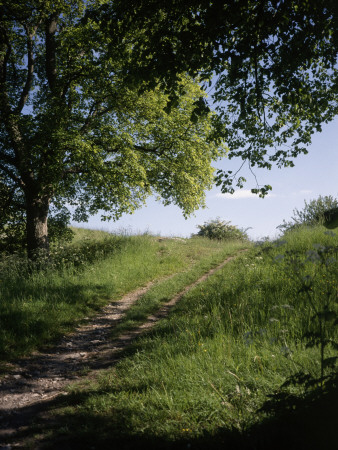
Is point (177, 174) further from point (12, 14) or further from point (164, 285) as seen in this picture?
point (12, 14)

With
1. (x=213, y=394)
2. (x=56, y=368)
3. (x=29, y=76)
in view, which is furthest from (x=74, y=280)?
(x=29, y=76)

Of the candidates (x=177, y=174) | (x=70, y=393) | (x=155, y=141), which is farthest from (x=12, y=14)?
(x=70, y=393)

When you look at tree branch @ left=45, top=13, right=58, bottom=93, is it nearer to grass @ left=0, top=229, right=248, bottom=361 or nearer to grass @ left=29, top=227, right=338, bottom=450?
grass @ left=0, top=229, right=248, bottom=361

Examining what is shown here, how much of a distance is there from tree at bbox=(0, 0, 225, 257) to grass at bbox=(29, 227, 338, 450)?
889 centimetres

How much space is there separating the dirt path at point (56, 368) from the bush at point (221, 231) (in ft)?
65.0

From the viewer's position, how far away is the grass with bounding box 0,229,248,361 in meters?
7.85

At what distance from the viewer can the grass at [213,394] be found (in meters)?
3.45

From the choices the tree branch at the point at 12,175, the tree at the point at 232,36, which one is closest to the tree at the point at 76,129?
the tree branch at the point at 12,175

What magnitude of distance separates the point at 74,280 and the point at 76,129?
A: 6410mm

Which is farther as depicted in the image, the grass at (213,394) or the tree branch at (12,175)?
the tree branch at (12,175)

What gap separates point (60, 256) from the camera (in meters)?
15.4

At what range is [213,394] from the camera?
4324 mm

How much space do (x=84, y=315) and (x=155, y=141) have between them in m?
10.2

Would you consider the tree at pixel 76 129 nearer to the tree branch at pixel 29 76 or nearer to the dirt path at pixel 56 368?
the tree branch at pixel 29 76
